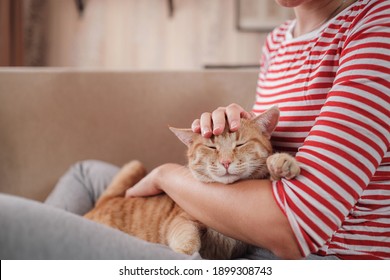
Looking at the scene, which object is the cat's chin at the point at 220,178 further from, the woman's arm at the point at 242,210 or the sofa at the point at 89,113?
the sofa at the point at 89,113

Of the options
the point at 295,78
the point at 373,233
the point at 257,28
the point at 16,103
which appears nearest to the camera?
the point at 373,233

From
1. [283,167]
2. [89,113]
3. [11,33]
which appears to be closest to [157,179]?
[283,167]

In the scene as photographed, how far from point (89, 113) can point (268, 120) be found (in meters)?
0.78

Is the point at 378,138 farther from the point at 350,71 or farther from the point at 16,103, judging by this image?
the point at 16,103

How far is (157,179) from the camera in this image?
0.92 metres

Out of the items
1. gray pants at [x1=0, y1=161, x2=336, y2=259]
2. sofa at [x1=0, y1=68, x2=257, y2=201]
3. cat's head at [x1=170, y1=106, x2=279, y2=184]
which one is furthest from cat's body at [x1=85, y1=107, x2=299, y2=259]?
sofa at [x1=0, y1=68, x2=257, y2=201]

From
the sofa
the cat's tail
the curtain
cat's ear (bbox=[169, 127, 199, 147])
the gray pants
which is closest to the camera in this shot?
the gray pants

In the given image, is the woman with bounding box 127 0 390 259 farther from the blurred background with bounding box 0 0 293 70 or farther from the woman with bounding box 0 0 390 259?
the blurred background with bounding box 0 0 293 70

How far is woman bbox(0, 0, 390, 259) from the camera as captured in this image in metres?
0.58

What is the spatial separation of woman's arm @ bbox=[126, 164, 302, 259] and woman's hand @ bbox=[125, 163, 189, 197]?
39 mm

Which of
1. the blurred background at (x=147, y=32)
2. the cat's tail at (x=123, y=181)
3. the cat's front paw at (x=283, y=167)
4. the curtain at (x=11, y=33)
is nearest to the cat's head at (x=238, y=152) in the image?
the cat's front paw at (x=283, y=167)

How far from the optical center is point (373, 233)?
0.71 metres

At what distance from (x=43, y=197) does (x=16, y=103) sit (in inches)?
13.4

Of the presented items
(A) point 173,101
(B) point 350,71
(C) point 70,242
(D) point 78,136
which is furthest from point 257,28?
(C) point 70,242
